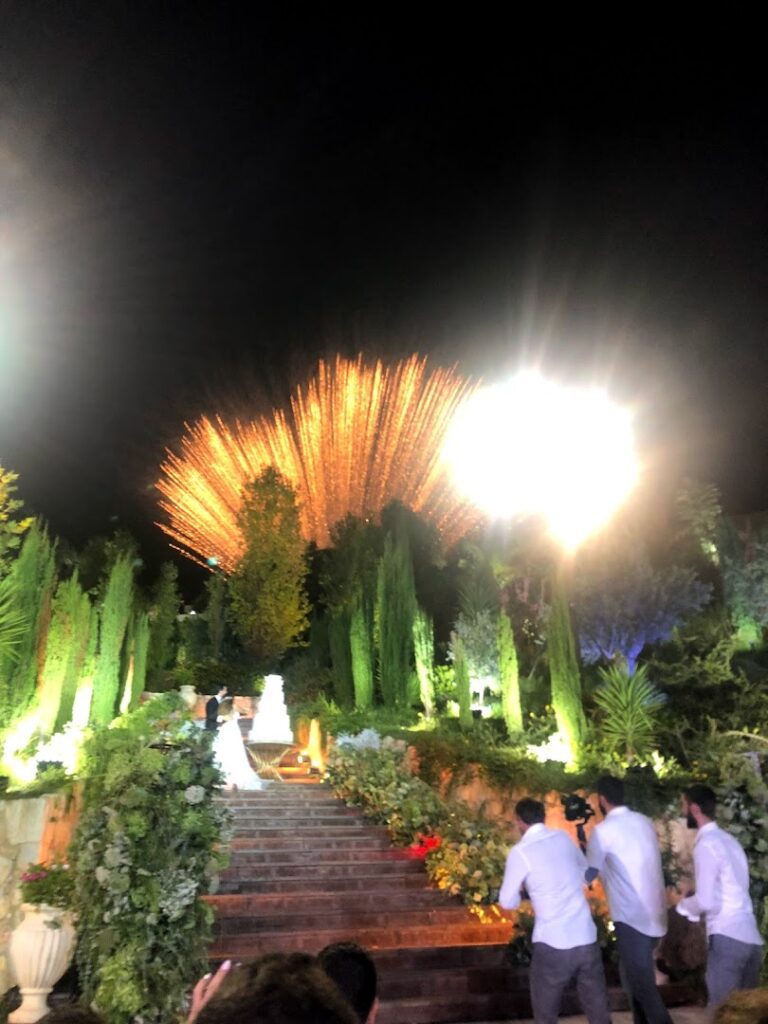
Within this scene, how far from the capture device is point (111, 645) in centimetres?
1400

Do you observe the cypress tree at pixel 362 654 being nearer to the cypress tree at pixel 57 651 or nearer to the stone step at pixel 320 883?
the cypress tree at pixel 57 651

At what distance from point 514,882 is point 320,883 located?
13.6ft

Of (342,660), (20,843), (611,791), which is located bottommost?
(20,843)

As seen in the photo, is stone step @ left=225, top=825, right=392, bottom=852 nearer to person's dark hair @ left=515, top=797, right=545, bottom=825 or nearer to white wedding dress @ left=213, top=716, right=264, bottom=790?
white wedding dress @ left=213, top=716, right=264, bottom=790

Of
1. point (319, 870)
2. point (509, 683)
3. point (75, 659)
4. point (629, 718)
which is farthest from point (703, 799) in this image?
point (75, 659)

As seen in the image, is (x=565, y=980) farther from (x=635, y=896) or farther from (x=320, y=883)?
(x=320, y=883)

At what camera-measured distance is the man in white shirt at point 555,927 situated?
13.1 feet

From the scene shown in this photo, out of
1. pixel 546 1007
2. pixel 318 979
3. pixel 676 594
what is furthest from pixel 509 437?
pixel 318 979

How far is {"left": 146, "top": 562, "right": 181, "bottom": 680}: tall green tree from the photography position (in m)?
23.6

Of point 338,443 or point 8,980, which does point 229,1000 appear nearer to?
point 8,980

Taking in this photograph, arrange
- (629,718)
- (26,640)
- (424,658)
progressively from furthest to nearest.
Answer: (424,658) → (629,718) → (26,640)

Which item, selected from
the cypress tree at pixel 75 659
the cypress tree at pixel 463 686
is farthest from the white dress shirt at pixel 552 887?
the cypress tree at pixel 463 686

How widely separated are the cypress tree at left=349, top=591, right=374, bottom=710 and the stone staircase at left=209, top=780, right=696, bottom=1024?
884cm

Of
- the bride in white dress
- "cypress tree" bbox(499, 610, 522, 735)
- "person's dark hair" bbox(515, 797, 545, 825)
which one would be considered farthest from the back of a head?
"cypress tree" bbox(499, 610, 522, 735)
